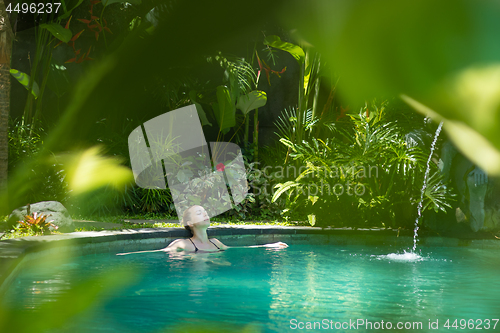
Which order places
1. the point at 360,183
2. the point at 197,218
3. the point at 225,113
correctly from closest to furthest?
the point at 197,218, the point at 360,183, the point at 225,113

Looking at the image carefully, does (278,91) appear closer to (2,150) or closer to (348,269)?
(348,269)

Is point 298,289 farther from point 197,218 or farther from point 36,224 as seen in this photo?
point 36,224

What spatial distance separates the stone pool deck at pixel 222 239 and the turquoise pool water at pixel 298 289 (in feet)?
0.67

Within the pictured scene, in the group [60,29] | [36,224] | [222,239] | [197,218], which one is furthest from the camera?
[222,239]

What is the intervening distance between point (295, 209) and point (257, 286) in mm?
3557

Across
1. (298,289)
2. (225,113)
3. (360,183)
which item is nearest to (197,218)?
(298,289)

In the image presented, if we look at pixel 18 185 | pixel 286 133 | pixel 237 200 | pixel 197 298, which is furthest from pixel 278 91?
pixel 18 185

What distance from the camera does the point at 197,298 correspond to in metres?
3.75

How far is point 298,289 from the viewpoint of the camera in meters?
4.14

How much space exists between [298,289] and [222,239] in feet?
8.35

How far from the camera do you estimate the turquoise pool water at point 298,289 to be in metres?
2.99

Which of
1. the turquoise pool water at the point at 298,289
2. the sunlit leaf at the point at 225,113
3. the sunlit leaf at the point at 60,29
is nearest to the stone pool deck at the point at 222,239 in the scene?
the turquoise pool water at the point at 298,289

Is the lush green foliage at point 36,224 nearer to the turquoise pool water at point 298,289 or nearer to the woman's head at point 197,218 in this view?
the turquoise pool water at point 298,289

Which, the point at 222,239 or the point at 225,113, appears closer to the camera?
the point at 222,239
